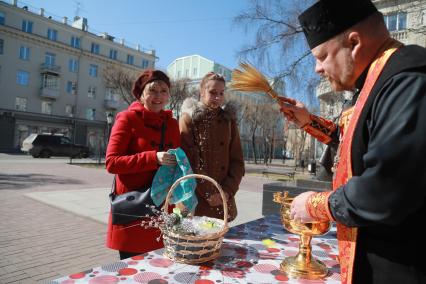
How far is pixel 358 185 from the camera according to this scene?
925 mm

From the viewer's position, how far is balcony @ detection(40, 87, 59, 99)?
114ft

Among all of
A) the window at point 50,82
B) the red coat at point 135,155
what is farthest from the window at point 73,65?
the red coat at point 135,155

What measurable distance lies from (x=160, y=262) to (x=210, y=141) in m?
1.47

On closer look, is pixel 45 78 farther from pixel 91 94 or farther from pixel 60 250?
pixel 60 250

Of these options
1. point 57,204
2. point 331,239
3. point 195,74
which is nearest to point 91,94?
point 195,74

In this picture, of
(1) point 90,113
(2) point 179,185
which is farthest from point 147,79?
(1) point 90,113

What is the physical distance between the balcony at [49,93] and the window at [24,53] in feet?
11.5

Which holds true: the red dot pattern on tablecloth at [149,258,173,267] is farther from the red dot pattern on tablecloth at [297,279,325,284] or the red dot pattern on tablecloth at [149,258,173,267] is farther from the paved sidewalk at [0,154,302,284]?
the paved sidewalk at [0,154,302,284]

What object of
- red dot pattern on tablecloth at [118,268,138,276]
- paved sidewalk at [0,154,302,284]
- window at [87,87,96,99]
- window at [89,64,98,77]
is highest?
window at [89,64,98,77]

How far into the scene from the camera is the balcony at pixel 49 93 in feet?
114

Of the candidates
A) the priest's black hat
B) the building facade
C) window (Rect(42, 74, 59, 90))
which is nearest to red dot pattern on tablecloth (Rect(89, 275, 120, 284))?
the priest's black hat

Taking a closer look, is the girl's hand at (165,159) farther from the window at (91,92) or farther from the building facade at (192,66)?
the building facade at (192,66)

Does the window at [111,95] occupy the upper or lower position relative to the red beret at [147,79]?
upper

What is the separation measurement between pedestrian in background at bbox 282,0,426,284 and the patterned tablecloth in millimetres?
421
